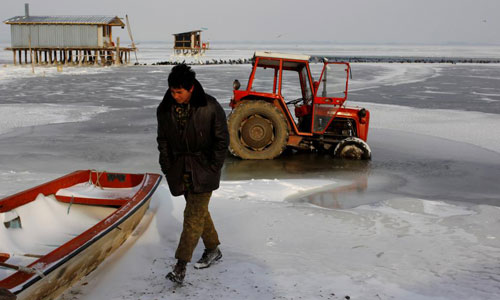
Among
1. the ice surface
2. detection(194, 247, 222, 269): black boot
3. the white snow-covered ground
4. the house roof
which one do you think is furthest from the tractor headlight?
the house roof

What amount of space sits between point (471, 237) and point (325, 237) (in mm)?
1609

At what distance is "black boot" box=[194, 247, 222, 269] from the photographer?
4.52 meters

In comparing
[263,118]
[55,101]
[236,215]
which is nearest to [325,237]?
[236,215]

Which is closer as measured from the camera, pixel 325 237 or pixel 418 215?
pixel 325 237

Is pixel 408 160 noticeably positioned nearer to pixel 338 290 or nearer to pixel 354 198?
pixel 354 198

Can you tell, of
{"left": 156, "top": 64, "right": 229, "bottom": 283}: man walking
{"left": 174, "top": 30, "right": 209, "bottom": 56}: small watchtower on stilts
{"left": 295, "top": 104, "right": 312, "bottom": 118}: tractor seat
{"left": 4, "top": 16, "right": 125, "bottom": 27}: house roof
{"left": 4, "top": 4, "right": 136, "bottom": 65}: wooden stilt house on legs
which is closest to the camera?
{"left": 156, "top": 64, "right": 229, "bottom": 283}: man walking

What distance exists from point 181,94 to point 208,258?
1586 mm

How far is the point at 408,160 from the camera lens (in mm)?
9492

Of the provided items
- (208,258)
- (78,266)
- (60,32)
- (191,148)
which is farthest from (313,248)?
(60,32)

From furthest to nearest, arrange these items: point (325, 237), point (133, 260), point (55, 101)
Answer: point (55, 101) < point (325, 237) < point (133, 260)

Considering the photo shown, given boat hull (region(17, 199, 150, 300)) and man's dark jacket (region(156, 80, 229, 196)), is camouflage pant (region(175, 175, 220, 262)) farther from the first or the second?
boat hull (region(17, 199, 150, 300))

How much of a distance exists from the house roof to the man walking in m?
43.3

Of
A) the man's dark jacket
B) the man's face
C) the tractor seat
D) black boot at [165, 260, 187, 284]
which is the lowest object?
black boot at [165, 260, 187, 284]

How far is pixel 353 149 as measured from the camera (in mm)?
9336
